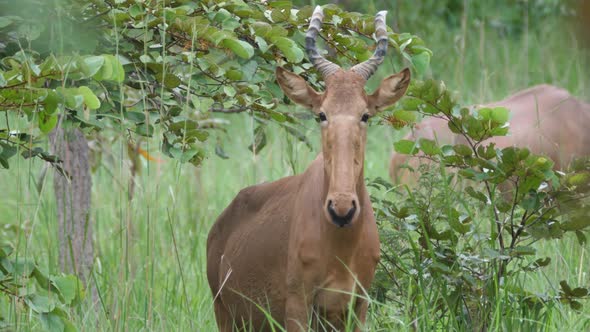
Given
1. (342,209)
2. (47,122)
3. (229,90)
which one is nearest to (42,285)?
(47,122)

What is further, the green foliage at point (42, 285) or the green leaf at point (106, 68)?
the green foliage at point (42, 285)

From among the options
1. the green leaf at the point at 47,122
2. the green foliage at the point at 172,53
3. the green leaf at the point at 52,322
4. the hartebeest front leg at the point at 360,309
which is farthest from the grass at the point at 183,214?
the green leaf at the point at 47,122

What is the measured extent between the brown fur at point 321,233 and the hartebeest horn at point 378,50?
0.05 meters

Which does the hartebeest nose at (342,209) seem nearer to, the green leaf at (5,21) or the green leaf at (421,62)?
the green leaf at (421,62)

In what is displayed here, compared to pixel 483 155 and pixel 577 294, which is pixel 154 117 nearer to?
pixel 483 155

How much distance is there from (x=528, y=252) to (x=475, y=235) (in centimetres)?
26

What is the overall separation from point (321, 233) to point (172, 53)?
101cm

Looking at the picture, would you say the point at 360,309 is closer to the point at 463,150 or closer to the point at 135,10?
the point at 463,150

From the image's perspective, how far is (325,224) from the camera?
4.20 metres

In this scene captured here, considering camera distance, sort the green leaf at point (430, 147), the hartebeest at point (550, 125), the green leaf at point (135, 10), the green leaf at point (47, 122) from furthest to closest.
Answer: the hartebeest at point (550, 125)
the green leaf at point (430, 147)
the green leaf at point (135, 10)
the green leaf at point (47, 122)

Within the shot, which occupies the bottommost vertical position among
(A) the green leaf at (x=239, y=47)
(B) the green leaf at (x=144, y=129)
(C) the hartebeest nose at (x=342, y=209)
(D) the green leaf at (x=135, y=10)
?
(C) the hartebeest nose at (x=342, y=209)

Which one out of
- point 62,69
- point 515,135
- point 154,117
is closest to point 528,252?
point 154,117

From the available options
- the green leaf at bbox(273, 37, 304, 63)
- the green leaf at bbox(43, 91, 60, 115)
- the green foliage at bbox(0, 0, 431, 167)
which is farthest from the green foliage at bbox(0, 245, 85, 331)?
the green leaf at bbox(273, 37, 304, 63)

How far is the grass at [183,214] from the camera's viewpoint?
423 cm
